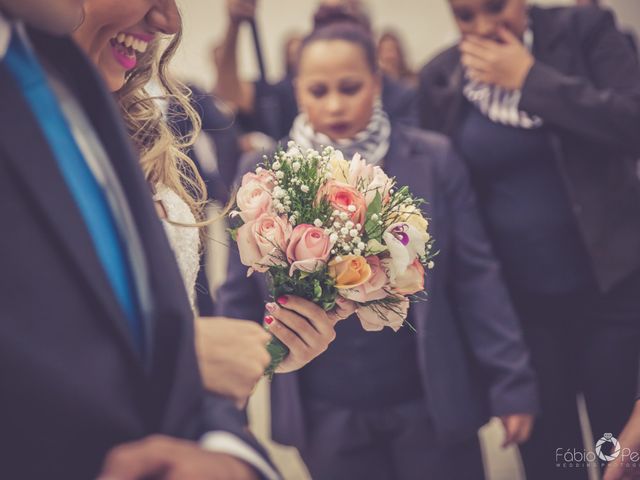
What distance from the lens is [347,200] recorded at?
160 centimetres

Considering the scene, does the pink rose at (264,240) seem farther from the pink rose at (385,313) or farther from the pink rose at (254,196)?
the pink rose at (385,313)

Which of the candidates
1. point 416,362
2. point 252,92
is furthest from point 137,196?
point 252,92

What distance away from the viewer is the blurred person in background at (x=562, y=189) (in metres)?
2.58

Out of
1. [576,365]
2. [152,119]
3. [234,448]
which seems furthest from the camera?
[576,365]

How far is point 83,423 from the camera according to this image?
0.81 metres

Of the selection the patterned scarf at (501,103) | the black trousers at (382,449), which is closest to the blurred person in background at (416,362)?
the black trousers at (382,449)

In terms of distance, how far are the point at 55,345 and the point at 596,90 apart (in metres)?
2.39

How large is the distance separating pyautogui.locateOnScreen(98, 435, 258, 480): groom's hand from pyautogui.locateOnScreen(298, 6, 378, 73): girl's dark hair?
83.7 inches

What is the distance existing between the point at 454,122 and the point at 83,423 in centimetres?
230

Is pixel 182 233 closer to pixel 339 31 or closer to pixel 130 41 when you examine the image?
pixel 130 41

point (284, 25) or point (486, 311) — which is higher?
point (486, 311)

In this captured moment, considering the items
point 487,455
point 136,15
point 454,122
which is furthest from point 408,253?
point 487,455

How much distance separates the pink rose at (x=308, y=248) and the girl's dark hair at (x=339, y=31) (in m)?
1.38

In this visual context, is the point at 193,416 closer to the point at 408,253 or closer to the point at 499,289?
the point at 408,253
